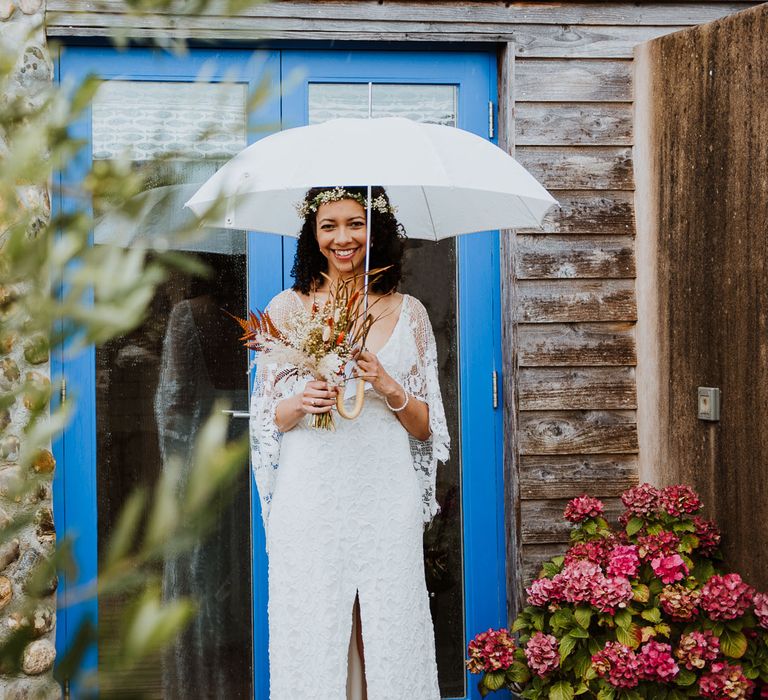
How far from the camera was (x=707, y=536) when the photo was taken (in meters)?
3.15

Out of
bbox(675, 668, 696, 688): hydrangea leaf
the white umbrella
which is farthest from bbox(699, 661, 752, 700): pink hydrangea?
the white umbrella

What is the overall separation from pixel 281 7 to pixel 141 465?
6.01 ft

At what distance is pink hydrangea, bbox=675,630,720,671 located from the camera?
2.77 meters

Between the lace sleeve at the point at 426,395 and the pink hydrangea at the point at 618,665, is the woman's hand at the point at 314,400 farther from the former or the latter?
the pink hydrangea at the point at 618,665

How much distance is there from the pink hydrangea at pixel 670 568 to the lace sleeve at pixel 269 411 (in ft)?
3.99

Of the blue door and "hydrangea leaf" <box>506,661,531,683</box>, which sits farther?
the blue door

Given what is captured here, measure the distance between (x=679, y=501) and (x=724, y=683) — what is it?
63 cm

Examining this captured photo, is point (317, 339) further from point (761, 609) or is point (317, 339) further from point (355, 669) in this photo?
point (761, 609)

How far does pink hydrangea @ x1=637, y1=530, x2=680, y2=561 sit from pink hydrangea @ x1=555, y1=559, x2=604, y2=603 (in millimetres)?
163

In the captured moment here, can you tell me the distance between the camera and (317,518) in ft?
8.98

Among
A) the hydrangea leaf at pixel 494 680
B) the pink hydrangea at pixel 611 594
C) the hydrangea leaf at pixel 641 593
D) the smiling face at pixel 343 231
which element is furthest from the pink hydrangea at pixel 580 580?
the smiling face at pixel 343 231

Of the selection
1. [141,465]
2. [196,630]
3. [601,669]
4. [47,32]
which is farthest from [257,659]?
[47,32]

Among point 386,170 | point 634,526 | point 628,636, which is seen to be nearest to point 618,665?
point 628,636

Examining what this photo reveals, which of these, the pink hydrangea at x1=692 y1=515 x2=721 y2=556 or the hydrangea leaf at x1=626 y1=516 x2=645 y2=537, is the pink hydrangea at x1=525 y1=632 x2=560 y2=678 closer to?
the hydrangea leaf at x1=626 y1=516 x2=645 y2=537
